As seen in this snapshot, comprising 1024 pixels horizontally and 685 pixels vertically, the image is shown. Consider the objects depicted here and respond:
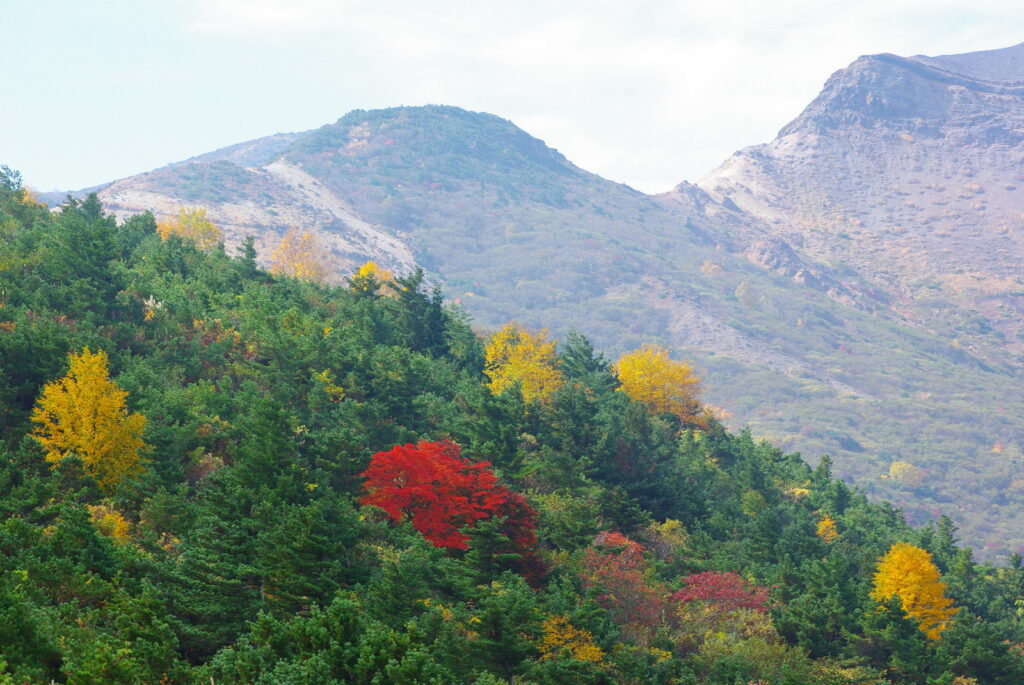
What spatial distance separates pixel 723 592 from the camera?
44.9 meters

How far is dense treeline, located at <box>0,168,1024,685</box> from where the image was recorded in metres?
24.7

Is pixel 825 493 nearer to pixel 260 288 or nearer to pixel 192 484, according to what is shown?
pixel 260 288

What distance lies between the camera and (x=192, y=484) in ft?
130

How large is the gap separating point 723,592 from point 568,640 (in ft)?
50.2

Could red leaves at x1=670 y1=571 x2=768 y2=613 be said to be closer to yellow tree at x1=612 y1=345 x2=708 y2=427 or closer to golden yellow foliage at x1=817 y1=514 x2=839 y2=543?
golden yellow foliage at x1=817 y1=514 x2=839 y2=543

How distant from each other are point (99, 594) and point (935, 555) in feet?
205

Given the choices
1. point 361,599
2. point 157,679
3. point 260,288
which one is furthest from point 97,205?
point 157,679

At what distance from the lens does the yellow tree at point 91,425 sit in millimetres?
37094

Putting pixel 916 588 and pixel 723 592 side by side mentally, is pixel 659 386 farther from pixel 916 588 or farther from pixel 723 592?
pixel 723 592

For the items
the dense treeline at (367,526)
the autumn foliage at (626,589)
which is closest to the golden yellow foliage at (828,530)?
the dense treeline at (367,526)

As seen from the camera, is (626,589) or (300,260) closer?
(626,589)

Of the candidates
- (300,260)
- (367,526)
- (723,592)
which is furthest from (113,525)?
(300,260)

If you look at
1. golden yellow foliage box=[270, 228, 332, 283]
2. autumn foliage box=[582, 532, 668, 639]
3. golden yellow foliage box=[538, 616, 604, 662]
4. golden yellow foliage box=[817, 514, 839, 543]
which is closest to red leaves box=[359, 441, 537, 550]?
autumn foliage box=[582, 532, 668, 639]

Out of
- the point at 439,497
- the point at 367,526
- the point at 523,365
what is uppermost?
the point at 523,365
